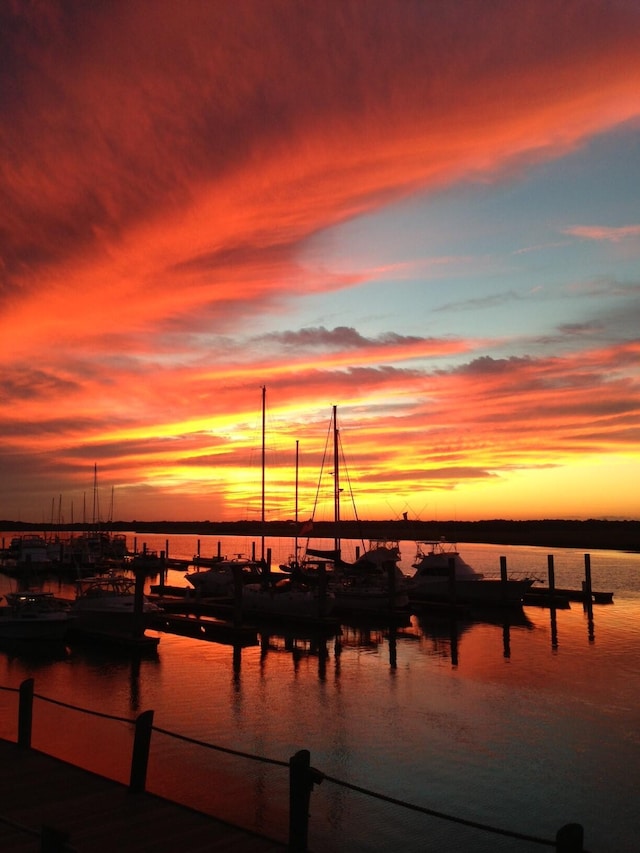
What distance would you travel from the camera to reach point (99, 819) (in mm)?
10094

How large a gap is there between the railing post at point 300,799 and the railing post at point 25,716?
6.10 meters

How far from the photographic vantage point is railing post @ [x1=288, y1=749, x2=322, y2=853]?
9.14m

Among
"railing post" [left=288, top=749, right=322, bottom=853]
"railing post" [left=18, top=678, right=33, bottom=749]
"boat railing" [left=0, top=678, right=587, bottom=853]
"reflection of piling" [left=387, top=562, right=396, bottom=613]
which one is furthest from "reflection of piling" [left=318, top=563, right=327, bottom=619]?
"railing post" [left=288, top=749, right=322, bottom=853]

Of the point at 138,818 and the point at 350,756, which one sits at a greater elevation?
the point at 138,818

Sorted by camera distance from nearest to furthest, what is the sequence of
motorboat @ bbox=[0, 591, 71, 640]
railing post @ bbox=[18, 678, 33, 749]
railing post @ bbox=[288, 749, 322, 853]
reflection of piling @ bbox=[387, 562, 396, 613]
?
railing post @ bbox=[288, 749, 322, 853]
railing post @ bbox=[18, 678, 33, 749]
motorboat @ bbox=[0, 591, 71, 640]
reflection of piling @ bbox=[387, 562, 396, 613]

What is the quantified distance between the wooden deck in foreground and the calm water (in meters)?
3.83

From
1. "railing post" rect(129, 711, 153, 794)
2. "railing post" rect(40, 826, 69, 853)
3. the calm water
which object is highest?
"railing post" rect(40, 826, 69, 853)

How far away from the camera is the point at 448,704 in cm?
2395

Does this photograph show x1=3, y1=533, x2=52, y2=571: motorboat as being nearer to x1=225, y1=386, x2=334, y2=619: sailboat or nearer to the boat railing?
x1=225, y1=386, x2=334, y2=619: sailboat

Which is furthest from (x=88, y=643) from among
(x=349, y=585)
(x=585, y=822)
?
(x=585, y=822)

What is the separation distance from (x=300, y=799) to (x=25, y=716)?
658 centimetres

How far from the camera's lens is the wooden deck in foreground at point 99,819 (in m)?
9.29

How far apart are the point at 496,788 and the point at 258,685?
1273cm

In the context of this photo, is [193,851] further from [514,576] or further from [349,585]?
[514,576]
